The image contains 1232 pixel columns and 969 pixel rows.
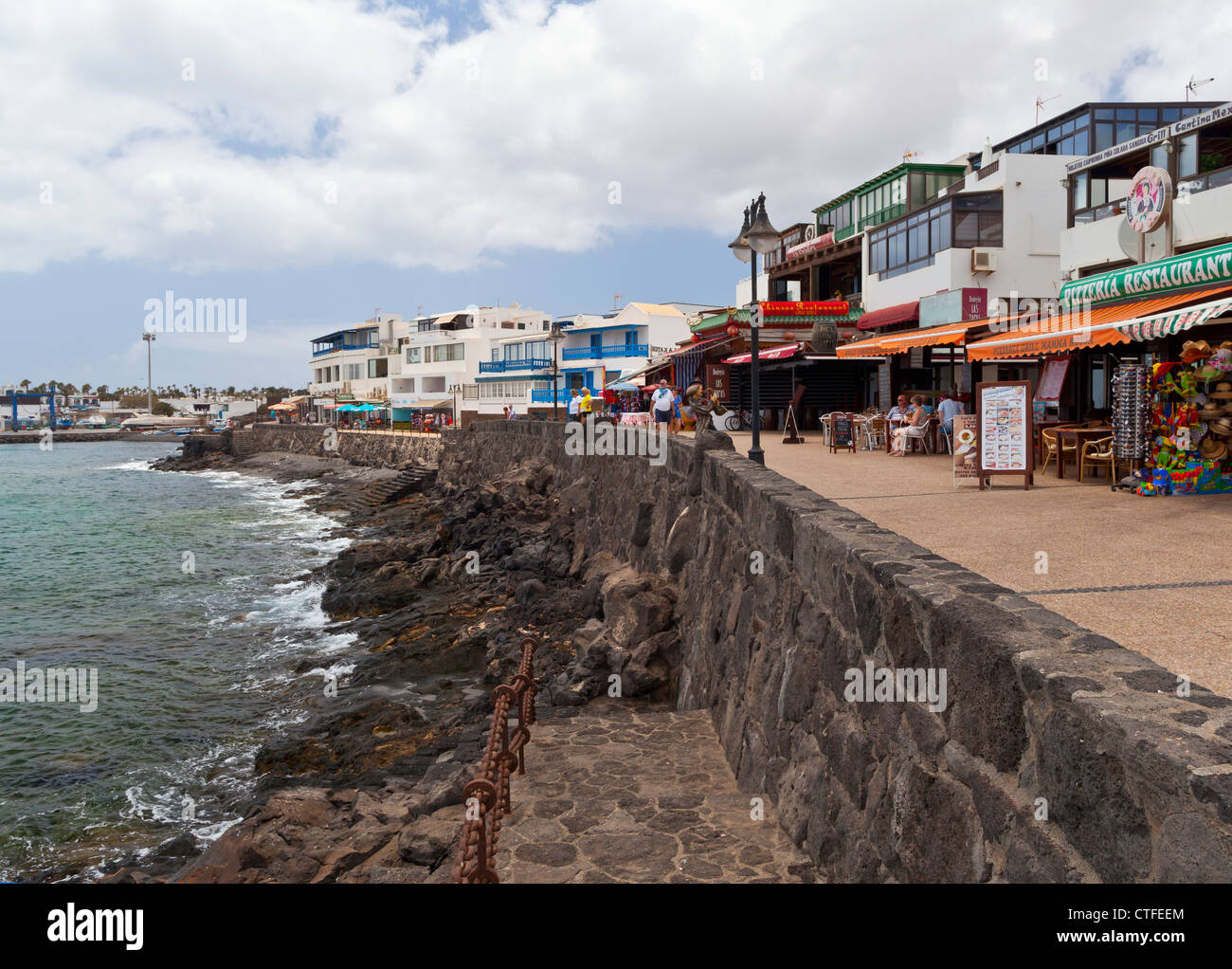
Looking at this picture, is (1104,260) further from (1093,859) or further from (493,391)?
(493,391)

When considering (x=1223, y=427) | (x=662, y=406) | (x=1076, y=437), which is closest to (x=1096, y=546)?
(x=1223, y=427)

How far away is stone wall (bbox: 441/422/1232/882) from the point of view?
2.41 metres

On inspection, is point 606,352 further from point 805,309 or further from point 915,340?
point 915,340

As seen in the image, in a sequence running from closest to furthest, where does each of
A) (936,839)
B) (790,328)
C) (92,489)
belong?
1. (936,839)
2. (790,328)
3. (92,489)

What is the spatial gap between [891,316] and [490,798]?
22248 mm

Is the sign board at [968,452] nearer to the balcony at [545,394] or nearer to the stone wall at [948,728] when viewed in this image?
the stone wall at [948,728]

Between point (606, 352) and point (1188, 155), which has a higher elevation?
point (606, 352)

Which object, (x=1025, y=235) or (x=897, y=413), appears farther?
(x=1025, y=235)

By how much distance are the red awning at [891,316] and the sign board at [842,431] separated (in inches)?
270

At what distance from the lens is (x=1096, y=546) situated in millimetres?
7035

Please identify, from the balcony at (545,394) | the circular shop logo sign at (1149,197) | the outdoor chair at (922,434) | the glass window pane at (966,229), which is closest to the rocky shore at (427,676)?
the outdoor chair at (922,434)
